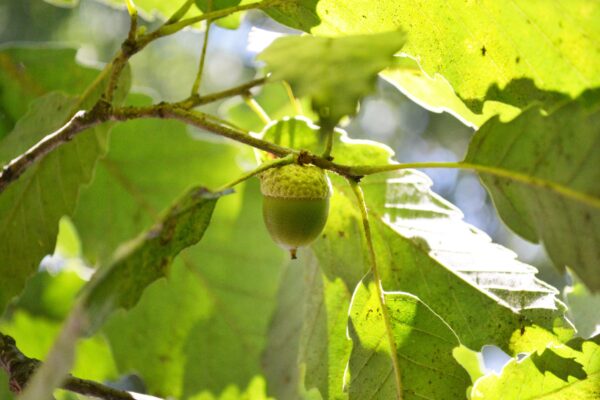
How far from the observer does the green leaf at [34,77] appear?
64.6 inches

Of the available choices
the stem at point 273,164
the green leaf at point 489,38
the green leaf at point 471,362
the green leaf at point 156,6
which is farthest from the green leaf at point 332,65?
the green leaf at point 471,362

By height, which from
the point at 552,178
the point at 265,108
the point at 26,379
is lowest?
the point at 26,379

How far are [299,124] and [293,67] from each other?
449mm

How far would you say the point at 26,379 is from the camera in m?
0.99

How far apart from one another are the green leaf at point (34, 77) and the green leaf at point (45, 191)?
35cm

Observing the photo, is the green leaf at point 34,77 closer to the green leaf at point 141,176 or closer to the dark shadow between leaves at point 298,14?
the green leaf at point 141,176

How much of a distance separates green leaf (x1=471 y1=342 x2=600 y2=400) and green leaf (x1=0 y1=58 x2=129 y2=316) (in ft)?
2.20

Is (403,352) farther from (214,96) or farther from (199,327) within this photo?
(199,327)

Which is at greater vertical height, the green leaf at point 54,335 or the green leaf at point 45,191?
the green leaf at point 45,191

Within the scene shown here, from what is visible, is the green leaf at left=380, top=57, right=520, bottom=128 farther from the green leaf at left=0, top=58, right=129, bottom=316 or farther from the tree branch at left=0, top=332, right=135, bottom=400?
the tree branch at left=0, top=332, right=135, bottom=400

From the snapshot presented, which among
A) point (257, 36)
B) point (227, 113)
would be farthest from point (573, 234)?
point (227, 113)

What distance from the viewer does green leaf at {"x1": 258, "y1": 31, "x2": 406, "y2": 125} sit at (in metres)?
0.71

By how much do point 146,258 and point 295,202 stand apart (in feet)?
0.73

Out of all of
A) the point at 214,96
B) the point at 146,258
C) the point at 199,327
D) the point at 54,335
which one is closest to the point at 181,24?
the point at 214,96
